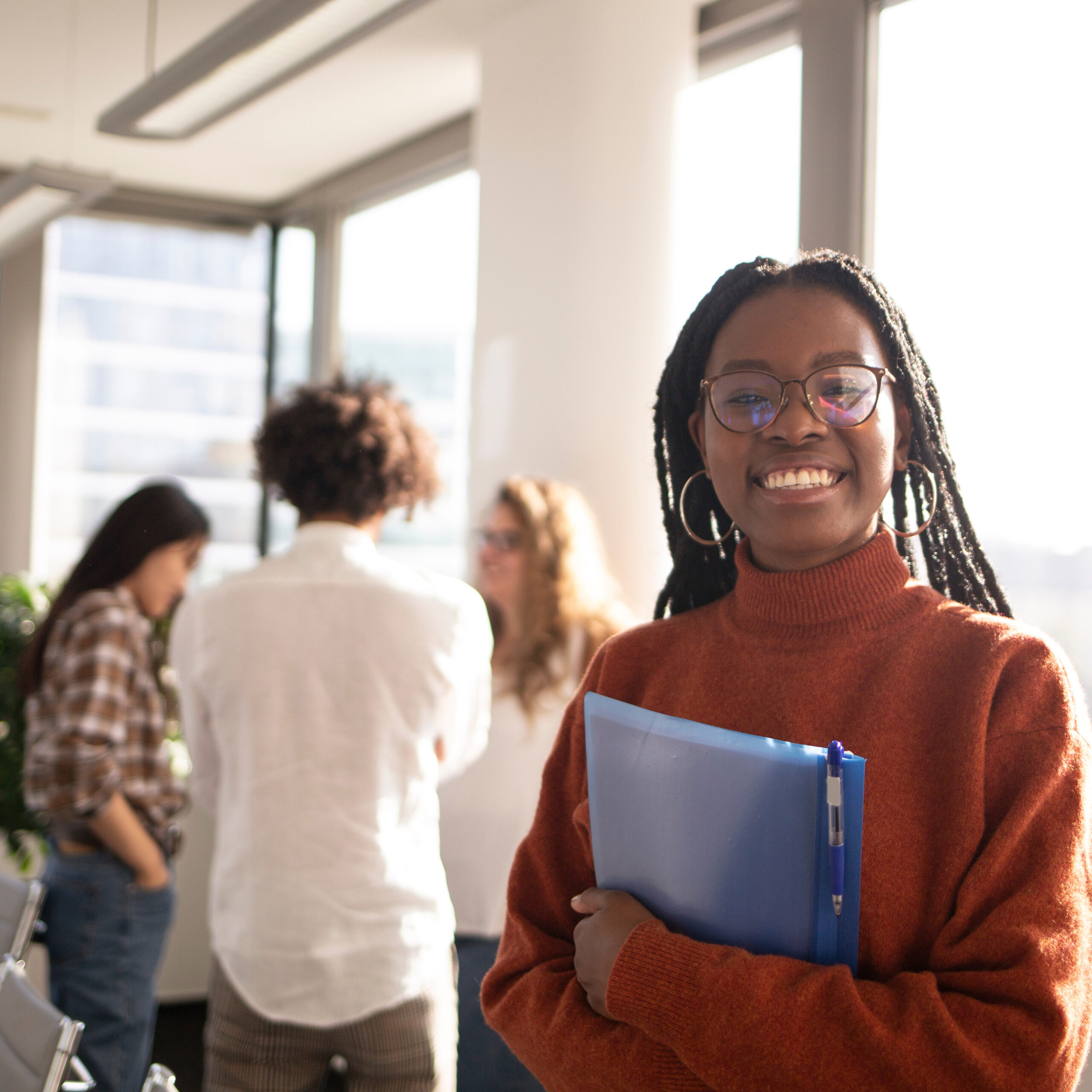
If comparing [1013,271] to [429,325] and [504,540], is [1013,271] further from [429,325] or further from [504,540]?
[429,325]

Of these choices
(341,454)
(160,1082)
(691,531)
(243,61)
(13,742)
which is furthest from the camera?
(13,742)

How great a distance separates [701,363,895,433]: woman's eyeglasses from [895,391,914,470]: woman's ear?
0.18 feet

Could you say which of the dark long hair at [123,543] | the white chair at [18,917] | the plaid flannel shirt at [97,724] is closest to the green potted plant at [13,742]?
the dark long hair at [123,543]

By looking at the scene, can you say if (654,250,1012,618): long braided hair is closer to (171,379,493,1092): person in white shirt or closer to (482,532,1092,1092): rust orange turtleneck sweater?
(482,532,1092,1092): rust orange turtleneck sweater

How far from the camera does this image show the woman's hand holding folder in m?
1.02

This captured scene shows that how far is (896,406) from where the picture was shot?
1.18 m

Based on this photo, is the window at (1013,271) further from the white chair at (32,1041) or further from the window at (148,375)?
the window at (148,375)

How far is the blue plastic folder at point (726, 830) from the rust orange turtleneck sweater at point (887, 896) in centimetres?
4

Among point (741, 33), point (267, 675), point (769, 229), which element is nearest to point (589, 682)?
point (267, 675)

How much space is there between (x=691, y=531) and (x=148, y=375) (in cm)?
431

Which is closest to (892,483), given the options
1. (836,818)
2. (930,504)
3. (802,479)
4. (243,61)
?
(930,504)

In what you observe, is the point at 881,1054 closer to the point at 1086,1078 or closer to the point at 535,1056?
the point at 535,1056

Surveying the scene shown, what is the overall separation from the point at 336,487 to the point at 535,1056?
3.98 ft

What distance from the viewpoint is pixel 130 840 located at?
260 centimetres
